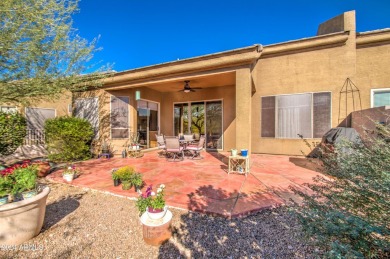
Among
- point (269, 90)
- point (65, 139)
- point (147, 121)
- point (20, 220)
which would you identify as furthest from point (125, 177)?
point (269, 90)

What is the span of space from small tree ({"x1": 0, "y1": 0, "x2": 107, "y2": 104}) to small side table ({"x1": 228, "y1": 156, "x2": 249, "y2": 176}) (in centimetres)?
579

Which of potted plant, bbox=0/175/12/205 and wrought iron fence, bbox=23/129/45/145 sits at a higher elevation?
wrought iron fence, bbox=23/129/45/145

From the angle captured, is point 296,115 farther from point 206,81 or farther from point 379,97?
point 206,81

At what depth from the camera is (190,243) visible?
7.82ft

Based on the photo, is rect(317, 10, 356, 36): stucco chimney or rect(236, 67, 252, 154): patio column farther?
rect(317, 10, 356, 36): stucco chimney

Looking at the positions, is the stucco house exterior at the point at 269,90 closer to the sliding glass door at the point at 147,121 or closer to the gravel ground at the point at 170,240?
the sliding glass door at the point at 147,121

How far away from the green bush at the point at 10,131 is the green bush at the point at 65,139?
3.24 ft

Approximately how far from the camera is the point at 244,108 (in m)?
5.39

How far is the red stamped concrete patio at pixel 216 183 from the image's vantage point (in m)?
3.32

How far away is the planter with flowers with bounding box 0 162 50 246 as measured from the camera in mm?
2287

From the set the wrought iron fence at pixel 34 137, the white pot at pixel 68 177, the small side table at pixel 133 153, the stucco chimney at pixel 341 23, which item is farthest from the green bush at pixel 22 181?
the stucco chimney at pixel 341 23

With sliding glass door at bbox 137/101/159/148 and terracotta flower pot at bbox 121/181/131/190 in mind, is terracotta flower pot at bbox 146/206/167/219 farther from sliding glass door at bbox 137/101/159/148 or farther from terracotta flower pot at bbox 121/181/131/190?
sliding glass door at bbox 137/101/159/148

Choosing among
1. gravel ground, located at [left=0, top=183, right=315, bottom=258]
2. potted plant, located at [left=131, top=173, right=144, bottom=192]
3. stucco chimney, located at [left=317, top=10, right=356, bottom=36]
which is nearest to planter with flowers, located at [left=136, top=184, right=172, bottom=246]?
gravel ground, located at [left=0, top=183, right=315, bottom=258]

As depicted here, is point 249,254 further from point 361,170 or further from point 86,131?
point 86,131
